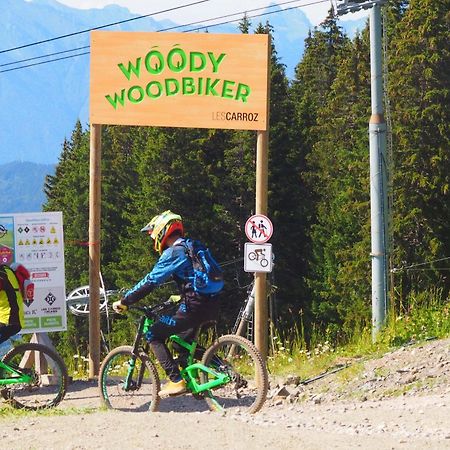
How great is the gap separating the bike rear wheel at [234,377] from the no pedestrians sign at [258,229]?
262cm

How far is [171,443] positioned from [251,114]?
613 cm

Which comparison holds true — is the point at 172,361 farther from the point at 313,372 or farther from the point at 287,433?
the point at 313,372

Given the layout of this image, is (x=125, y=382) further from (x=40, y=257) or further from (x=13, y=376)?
(x=40, y=257)

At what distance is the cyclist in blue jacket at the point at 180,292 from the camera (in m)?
8.88

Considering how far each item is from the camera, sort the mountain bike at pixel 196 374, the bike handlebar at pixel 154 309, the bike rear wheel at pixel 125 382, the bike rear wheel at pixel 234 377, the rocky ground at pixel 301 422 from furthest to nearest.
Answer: the bike rear wheel at pixel 125 382, the bike handlebar at pixel 154 309, the mountain bike at pixel 196 374, the bike rear wheel at pixel 234 377, the rocky ground at pixel 301 422

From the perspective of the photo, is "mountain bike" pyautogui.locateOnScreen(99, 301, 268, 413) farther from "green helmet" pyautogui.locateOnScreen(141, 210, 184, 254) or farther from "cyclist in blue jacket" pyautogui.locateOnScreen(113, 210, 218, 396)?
"green helmet" pyautogui.locateOnScreen(141, 210, 184, 254)

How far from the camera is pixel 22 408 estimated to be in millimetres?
10031

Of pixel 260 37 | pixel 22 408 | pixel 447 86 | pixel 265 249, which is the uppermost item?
pixel 447 86

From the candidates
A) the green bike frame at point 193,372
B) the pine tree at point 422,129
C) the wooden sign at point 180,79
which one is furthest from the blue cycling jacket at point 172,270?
the pine tree at point 422,129

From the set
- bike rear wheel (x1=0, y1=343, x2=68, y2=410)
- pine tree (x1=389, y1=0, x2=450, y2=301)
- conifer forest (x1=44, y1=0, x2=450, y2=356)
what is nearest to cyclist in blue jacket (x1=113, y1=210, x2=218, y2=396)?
bike rear wheel (x1=0, y1=343, x2=68, y2=410)

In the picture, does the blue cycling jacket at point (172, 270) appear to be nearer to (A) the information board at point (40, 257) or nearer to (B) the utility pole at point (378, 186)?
(A) the information board at point (40, 257)

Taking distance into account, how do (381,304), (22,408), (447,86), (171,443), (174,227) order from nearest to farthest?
(171,443) → (174,227) → (22,408) → (381,304) → (447,86)

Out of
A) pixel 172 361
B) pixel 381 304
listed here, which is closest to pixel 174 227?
pixel 172 361

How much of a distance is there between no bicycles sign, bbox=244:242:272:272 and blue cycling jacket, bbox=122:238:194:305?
8.88 ft
